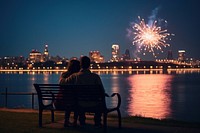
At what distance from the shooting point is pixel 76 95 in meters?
7.45

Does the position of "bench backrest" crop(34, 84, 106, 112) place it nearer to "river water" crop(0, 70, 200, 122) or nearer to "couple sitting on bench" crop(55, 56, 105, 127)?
"couple sitting on bench" crop(55, 56, 105, 127)

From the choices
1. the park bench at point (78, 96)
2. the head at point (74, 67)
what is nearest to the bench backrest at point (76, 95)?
the park bench at point (78, 96)

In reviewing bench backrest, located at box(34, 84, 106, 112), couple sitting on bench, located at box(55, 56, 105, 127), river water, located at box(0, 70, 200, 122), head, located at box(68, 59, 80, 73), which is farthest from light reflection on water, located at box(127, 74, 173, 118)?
bench backrest, located at box(34, 84, 106, 112)

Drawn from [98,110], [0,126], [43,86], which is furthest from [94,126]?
[0,126]

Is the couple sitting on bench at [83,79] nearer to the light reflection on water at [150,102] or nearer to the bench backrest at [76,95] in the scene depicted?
the bench backrest at [76,95]

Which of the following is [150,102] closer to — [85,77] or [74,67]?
[74,67]

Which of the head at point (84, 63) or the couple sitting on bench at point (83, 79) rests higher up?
the head at point (84, 63)

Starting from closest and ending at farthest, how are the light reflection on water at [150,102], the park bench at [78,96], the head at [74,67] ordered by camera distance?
1. the park bench at [78,96]
2. the head at [74,67]
3. the light reflection on water at [150,102]

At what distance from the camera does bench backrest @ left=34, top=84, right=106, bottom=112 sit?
7.21 m

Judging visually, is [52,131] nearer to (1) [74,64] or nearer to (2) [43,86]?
(2) [43,86]

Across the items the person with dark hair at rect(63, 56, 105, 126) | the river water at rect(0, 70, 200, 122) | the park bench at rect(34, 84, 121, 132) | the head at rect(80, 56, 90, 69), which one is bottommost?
the river water at rect(0, 70, 200, 122)

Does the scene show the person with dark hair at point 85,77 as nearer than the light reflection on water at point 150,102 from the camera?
Yes

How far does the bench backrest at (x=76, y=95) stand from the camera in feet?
23.7

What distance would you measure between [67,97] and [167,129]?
6.71ft
